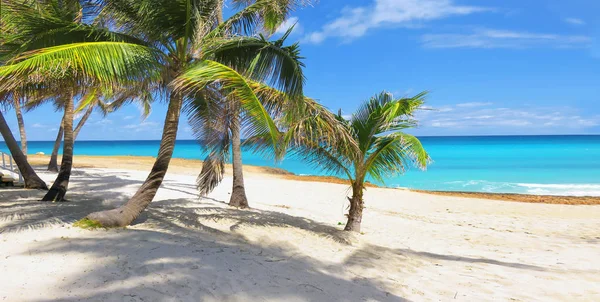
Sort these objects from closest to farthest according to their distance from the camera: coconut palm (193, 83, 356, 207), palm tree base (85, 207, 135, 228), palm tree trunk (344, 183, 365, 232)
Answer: palm tree base (85, 207, 135, 228) → coconut palm (193, 83, 356, 207) → palm tree trunk (344, 183, 365, 232)

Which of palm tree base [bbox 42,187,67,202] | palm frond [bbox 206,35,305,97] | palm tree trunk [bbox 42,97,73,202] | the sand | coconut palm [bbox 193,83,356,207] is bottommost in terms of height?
the sand

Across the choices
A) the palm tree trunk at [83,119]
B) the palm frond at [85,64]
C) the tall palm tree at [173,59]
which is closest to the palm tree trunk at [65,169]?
the tall palm tree at [173,59]

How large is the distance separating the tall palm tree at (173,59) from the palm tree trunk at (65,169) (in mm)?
3388

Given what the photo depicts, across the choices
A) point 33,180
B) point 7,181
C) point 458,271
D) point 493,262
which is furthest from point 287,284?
point 7,181

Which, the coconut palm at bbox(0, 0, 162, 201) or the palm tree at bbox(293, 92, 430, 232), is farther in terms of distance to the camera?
the palm tree at bbox(293, 92, 430, 232)

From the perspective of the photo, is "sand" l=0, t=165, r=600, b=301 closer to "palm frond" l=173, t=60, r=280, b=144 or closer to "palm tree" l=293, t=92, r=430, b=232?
"palm tree" l=293, t=92, r=430, b=232

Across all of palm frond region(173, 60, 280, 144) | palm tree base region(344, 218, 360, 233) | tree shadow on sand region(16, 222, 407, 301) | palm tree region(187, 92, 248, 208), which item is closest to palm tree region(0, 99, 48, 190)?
palm tree region(187, 92, 248, 208)

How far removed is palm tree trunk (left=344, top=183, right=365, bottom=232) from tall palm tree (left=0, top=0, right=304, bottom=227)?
9.81ft

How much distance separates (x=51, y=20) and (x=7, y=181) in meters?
7.67

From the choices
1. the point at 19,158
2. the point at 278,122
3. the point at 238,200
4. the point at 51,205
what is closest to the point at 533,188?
the point at 238,200

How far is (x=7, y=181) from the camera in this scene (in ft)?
36.1

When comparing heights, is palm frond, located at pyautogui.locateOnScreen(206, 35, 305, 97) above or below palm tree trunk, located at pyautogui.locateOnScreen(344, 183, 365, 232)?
above

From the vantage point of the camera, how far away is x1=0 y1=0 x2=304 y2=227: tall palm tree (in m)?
5.46

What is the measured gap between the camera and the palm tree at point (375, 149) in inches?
310
